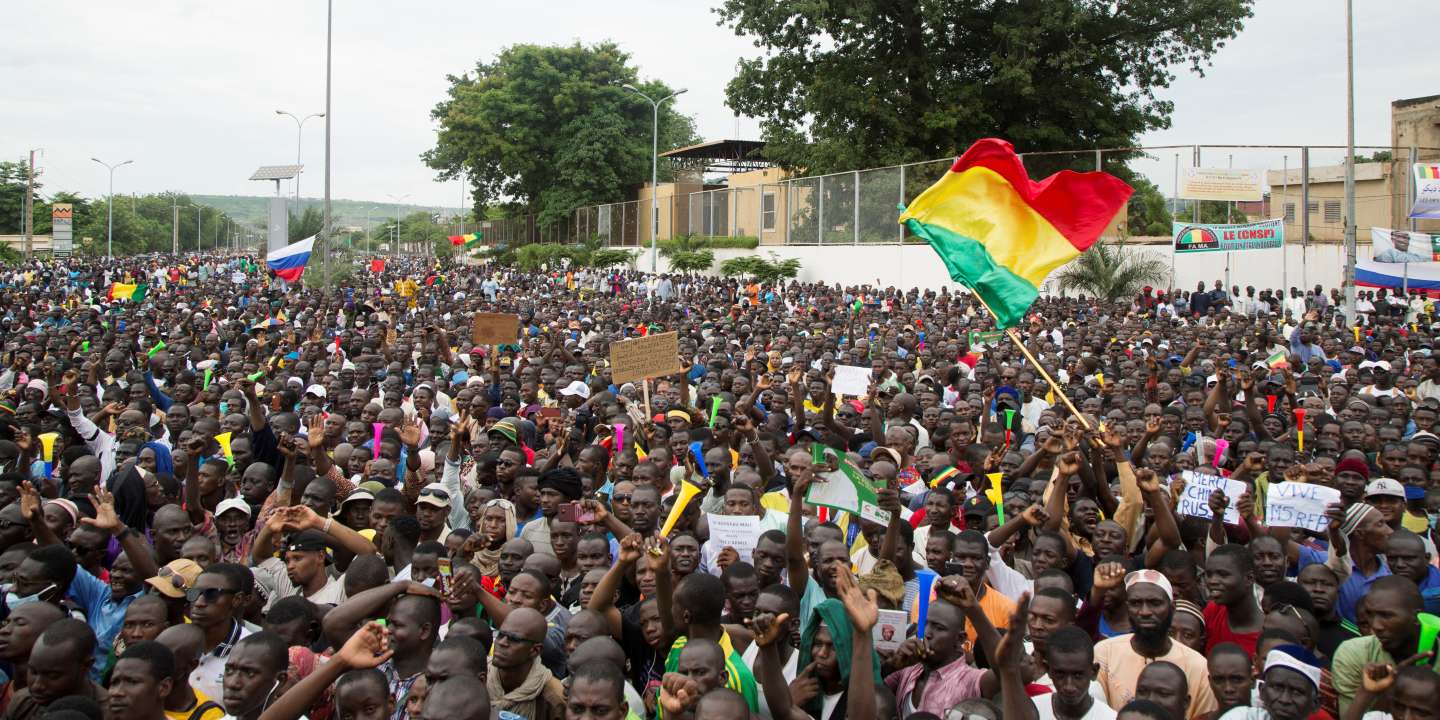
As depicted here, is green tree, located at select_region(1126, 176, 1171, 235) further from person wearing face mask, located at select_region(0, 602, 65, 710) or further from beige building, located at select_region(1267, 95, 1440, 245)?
person wearing face mask, located at select_region(0, 602, 65, 710)

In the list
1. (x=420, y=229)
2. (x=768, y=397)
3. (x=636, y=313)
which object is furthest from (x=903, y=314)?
(x=420, y=229)

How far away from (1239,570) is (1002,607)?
0.99 meters

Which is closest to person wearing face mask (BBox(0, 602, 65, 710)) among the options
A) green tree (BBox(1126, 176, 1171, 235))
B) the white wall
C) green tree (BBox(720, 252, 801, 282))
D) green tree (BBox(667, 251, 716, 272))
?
the white wall

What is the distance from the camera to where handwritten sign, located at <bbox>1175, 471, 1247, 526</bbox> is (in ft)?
19.7

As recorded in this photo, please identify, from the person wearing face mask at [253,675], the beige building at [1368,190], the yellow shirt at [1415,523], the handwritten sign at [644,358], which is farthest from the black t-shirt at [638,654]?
the beige building at [1368,190]

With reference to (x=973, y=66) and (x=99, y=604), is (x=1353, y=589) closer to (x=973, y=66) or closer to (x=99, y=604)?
(x=99, y=604)

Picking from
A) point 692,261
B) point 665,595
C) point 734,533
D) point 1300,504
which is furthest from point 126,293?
point 1300,504

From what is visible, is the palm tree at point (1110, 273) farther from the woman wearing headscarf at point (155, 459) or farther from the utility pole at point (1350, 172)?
the woman wearing headscarf at point (155, 459)

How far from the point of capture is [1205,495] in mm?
6043

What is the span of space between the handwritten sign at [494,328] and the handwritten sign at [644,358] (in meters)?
3.95

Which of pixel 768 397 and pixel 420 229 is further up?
pixel 420 229

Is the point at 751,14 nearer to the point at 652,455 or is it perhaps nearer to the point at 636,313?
the point at 636,313

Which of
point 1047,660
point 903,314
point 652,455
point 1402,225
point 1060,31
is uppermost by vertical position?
point 1060,31

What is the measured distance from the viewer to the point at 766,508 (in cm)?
647
